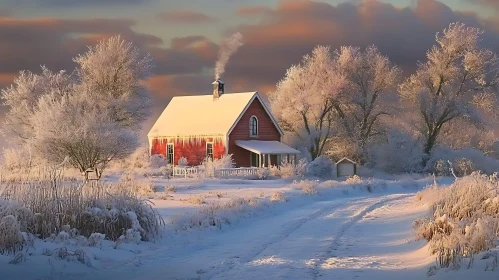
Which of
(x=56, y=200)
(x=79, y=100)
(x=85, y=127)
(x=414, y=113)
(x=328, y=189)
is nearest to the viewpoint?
(x=56, y=200)

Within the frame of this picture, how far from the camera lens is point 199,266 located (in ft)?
36.1

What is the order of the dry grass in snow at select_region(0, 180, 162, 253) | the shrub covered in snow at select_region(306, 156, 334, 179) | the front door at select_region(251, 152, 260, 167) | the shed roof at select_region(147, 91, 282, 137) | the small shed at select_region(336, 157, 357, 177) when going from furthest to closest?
the front door at select_region(251, 152, 260, 167) → the shed roof at select_region(147, 91, 282, 137) → the small shed at select_region(336, 157, 357, 177) → the shrub covered in snow at select_region(306, 156, 334, 179) → the dry grass in snow at select_region(0, 180, 162, 253)

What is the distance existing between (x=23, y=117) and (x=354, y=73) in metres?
28.9

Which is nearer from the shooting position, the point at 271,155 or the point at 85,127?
the point at 85,127

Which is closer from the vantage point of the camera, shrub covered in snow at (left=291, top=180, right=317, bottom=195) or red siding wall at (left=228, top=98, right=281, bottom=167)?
shrub covered in snow at (left=291, top=180, right=317, bottom=195)

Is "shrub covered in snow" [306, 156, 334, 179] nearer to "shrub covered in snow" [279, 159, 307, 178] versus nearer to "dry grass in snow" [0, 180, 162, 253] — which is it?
"shrub covered in snow" [279, 159, 307, 178]

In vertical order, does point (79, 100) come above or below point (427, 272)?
above

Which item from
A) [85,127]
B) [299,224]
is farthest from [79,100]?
[299,224]

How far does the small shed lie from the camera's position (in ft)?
166

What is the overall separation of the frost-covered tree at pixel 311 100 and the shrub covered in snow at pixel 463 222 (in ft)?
132

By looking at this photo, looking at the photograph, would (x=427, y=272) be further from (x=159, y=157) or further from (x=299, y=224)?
(x=159, y=157)

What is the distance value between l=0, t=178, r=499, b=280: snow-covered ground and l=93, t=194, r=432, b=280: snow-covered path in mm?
17

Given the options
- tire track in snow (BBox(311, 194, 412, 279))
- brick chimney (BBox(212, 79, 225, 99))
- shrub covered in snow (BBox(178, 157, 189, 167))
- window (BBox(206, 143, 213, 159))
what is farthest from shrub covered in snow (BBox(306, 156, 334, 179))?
tire track in snow (BBox(311, 194, 412, 279))

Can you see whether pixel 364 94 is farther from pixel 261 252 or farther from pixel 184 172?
pixel 261 252
